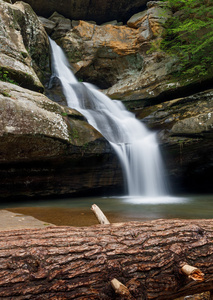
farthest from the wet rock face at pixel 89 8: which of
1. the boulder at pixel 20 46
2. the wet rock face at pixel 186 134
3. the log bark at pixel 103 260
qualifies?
the log bark at pixel 103 260

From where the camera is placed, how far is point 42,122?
6.48m

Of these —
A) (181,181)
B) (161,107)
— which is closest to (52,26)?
(161,107)

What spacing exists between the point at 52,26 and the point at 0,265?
59.3 ft

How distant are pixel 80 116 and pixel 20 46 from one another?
3.68 m

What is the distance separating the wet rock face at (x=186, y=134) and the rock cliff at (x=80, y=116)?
0.04 m

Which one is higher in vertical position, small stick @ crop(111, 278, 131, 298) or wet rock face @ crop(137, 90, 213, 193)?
wet rock face @ crop(137, 90, 213, 193)

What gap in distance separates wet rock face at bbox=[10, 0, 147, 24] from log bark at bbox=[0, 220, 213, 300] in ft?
63.6

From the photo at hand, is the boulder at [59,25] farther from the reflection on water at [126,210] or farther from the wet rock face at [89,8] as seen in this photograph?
the reflection on water at [126,210]

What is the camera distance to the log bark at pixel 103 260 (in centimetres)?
141

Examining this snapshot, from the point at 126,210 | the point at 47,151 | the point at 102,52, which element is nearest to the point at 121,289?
the point at 126,210

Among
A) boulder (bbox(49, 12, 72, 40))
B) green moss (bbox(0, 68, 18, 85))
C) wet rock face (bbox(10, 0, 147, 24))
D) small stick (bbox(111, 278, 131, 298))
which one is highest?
wet rock face (bbox(10, 0, 147, 24))

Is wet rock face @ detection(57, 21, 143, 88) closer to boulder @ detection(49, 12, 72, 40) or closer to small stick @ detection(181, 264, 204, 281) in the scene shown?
boulder @ detection(49, 12, 72, 40)

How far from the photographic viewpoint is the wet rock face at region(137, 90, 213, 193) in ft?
28.2

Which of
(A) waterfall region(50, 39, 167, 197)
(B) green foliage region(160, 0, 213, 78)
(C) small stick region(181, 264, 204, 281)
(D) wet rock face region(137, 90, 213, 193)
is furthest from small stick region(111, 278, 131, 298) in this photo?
(B) green foliage region(160, 0, 213, 78)
